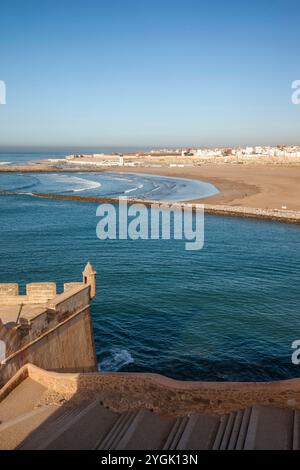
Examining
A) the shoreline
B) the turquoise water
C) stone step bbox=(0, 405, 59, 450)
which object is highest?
the shoreline

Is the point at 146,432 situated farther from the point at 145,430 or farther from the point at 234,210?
the point at 234,210

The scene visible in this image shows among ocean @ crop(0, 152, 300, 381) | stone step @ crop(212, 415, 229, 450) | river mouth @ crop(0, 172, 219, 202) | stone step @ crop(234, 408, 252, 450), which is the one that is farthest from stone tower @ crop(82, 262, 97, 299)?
river mouth @ crop(0, 172, 219, 202)

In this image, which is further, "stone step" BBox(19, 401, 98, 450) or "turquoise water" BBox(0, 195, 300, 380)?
"turquoise water" BBox(0, 195, 300, 380)

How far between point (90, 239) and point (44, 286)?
27.9m

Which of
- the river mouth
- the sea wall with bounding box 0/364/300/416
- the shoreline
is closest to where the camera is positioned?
the sea wall with bounding box 0/364/300/416

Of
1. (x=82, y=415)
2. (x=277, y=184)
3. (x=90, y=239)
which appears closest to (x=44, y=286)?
(x=82, y=415)

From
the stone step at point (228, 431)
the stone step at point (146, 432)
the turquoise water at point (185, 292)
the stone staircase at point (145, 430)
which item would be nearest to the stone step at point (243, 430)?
the stone staircase at point (145, 430)

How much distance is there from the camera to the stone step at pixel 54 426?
369 inches

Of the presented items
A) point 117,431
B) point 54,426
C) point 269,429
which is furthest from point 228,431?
point 54,426

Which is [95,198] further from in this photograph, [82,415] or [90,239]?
[82,415]

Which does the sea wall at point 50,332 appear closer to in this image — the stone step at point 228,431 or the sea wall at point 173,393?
the sea wall at point 173,393

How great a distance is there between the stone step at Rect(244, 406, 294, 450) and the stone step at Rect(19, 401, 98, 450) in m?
3.88

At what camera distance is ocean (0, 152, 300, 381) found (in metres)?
21.2

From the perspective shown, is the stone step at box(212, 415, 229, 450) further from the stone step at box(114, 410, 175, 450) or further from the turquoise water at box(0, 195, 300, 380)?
the turquoise water at box(0, 195, 300, 380)
